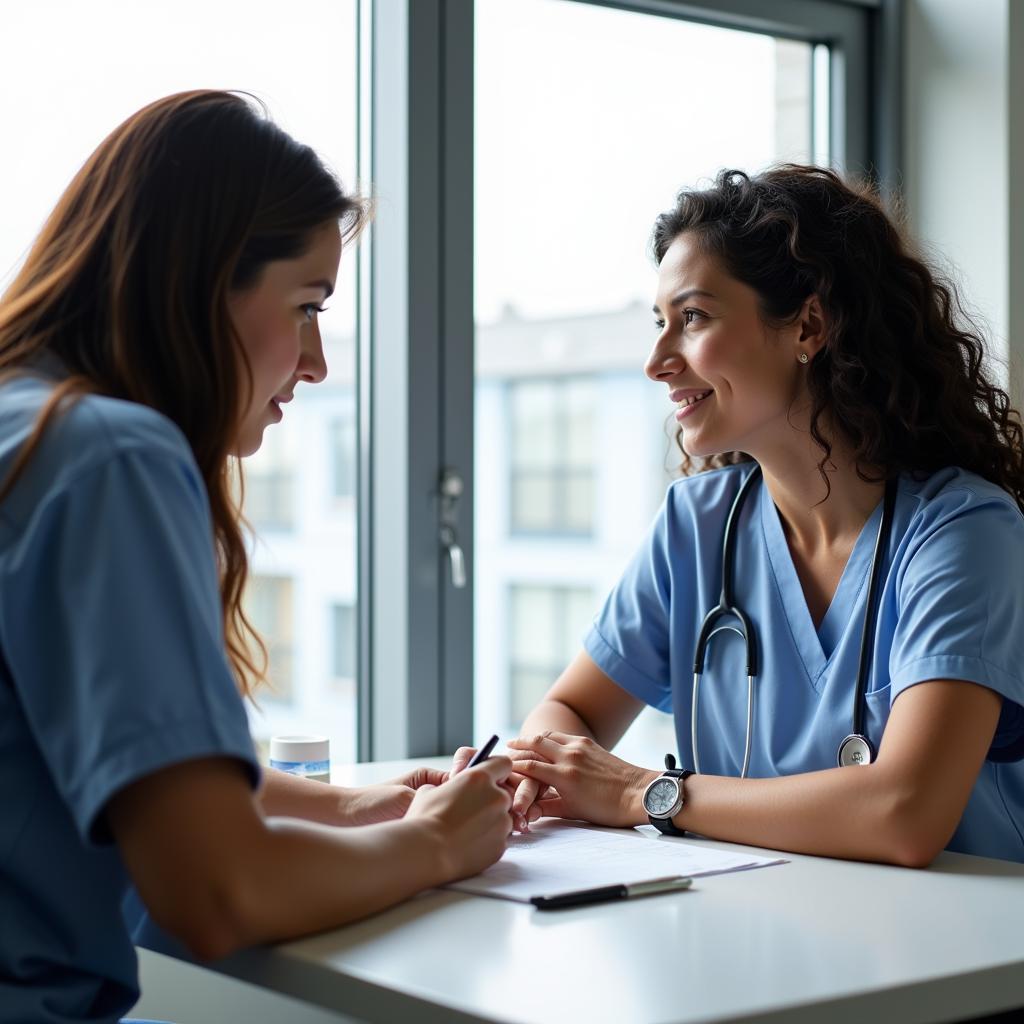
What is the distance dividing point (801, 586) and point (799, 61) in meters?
1.48

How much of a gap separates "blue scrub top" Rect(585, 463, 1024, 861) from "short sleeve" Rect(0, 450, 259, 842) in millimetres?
766

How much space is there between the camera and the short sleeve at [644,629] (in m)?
1.77

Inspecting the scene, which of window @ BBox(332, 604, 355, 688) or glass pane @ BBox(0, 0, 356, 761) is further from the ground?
glass pane @ BBox(0, 0, 356, 761)

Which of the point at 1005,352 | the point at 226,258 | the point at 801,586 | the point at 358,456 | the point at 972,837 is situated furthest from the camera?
the point at 1005,352

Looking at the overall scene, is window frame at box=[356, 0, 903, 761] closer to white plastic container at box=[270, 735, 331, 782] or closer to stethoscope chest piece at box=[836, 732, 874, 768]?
white plastic container at box=[270, 735, 331, 782]

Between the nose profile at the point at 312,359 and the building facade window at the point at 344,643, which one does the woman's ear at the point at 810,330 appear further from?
the building facade window at the point at 344,643

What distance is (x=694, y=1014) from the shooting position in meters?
0.80

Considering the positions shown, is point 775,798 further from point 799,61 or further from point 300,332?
point 799,61

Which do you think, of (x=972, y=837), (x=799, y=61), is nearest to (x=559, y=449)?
(x=799, y=61)

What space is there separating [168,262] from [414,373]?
3.76 feet

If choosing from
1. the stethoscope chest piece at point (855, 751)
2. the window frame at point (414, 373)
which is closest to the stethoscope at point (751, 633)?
the stethoscope chest piece at point (855, 751)

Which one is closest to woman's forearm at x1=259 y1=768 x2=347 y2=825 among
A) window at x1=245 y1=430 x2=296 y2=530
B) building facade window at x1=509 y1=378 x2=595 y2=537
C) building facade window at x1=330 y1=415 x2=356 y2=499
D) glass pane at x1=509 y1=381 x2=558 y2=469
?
building facade window at x1=330 y1=415 x2=356 y2=499

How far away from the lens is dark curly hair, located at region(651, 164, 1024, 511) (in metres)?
1.60

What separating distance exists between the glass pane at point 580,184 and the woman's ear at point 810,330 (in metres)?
0.49
